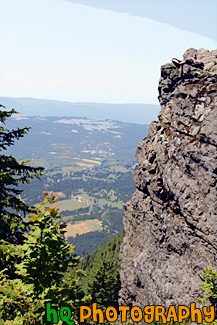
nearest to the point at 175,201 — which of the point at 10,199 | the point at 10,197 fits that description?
the point at 10,197

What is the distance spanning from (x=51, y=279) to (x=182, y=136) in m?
28.1

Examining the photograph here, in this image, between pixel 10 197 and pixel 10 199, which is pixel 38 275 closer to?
pixel 10 199

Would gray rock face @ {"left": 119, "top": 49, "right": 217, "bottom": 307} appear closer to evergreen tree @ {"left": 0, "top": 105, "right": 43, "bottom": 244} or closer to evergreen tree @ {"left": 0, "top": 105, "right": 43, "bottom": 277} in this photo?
evergreen tree @ {"left": 0, "top": 105, "right": 43, "bottom": 244}

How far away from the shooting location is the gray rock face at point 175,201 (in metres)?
32.1

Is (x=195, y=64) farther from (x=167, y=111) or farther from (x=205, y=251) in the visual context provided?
(x=205, y=251)

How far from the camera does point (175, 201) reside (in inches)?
1395

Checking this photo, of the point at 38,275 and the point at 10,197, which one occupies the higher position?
the point at 10,197

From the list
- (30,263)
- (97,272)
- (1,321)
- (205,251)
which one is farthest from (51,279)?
(97,272)

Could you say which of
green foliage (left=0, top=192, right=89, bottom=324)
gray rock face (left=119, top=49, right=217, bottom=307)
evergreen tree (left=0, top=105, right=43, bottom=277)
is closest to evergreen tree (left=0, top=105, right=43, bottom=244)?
evergreen tree (left=0, top=105, right=43, bottom=277)

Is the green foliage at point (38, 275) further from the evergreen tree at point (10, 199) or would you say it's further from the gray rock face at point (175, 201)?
the gray rock face at point (175, 201)

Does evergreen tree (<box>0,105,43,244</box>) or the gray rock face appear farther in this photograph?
the gray rock face

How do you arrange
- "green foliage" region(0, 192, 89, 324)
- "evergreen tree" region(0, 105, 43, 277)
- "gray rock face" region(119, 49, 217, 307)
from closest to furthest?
"green foliage" region(0, 192, 89, 324) < "evergreen tree" region(0, 105, 43, 277) < "gray rock face" region(119, 49, 217, 307)

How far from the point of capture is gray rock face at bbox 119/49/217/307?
3212 cm

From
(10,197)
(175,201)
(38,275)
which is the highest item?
(10,197)
